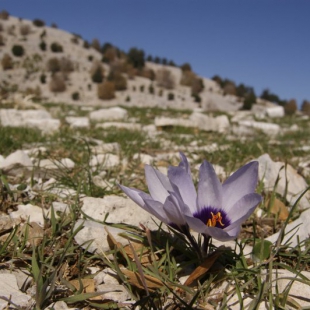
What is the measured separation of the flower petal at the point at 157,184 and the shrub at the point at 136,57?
159 feet

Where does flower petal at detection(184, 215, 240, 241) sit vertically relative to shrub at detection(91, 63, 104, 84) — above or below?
below

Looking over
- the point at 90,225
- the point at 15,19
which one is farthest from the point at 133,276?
the point at 15,19

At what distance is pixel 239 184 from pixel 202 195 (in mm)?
128

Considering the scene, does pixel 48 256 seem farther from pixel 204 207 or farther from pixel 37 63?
pixel 37 63

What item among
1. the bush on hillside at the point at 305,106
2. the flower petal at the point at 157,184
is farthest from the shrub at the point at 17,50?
the flower petal at the point at 157,184

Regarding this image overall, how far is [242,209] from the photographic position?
1145 mm

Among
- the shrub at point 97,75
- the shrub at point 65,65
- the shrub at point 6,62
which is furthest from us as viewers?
the shrub at point 65,65

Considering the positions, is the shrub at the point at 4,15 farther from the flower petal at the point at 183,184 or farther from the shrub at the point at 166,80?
the flower petal at the point at 183,184

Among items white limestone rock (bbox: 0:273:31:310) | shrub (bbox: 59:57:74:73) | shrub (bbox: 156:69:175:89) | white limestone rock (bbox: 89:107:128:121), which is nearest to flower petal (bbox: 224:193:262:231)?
white limestone rock (bbox: 0:273:31:310)

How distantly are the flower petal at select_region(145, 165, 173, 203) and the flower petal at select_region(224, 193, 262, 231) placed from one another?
0.23 metres

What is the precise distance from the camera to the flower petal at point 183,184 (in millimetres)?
1193

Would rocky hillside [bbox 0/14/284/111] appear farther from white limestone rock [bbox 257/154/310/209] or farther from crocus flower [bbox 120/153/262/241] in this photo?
crocus flower [bbox 120/153/262/241]

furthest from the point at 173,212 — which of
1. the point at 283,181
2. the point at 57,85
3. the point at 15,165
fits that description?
the point at 57,85

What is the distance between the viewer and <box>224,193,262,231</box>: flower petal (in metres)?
1.09
